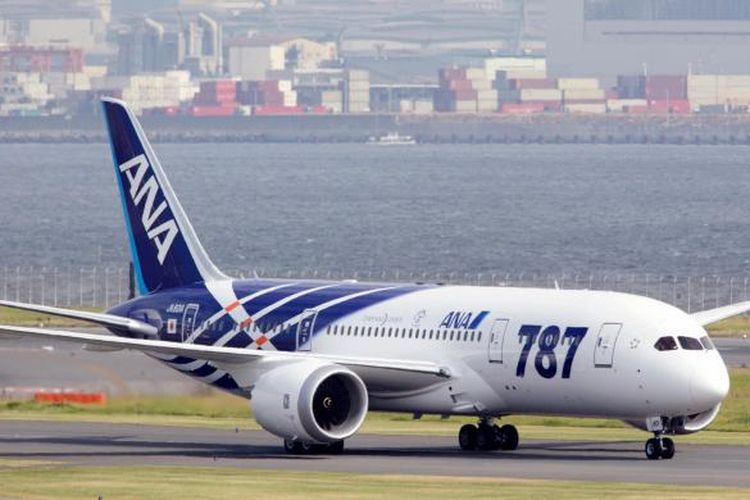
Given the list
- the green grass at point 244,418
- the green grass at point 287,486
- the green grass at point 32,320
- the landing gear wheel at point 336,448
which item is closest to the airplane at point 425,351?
the landing gear wheel at point 336,448

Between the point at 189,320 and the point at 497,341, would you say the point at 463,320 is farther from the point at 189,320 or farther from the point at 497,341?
the point at 189,320

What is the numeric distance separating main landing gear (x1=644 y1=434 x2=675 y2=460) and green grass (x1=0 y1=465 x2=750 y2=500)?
19.8ft

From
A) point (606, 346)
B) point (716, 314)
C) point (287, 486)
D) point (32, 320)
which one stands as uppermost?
point (606, 346)

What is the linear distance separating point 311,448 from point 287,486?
885 centimetres

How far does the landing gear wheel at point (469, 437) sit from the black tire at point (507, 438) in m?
0.61

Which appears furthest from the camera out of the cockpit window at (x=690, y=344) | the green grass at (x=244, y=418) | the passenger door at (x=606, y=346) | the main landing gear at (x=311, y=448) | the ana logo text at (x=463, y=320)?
the green grass at (x=244, y=418)

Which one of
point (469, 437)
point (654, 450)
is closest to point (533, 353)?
point (654, 450)

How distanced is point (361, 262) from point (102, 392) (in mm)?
132663

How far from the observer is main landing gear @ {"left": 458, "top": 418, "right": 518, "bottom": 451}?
53.9 m

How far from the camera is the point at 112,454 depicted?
52.3m

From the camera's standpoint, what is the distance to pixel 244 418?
67.1 m

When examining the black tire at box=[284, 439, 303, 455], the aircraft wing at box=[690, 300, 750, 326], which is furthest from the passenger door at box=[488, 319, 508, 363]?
the aircraft wing at box=[690, 300, 750, 326]

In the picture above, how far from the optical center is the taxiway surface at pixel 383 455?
4688 cm

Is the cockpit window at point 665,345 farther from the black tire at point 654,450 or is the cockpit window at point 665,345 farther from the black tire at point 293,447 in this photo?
the black tire at point 293,447
